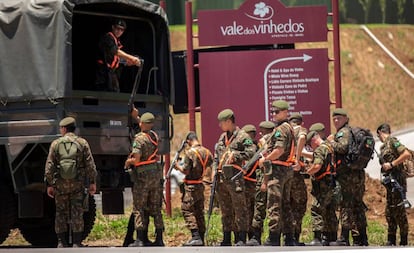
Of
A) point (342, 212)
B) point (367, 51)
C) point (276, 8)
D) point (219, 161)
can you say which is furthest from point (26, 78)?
point (367, 51)

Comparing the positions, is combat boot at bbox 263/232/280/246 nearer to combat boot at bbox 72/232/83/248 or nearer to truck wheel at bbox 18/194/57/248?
combat boot at bbox 72/232/83/248

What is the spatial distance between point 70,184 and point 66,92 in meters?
1.13

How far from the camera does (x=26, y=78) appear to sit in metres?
14.6

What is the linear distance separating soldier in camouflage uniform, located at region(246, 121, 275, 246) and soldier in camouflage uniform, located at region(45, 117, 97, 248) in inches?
86.3

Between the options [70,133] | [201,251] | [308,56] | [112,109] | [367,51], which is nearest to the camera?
[201,251]

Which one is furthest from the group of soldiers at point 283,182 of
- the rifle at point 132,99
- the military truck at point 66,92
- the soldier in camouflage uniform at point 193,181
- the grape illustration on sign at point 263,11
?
the grape illustration on sign at point 263,11

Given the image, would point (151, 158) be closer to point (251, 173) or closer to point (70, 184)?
point (70, 184)

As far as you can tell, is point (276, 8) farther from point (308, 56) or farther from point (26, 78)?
point (26, 78)

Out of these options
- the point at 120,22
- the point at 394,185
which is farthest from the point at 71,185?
the point at 394,185

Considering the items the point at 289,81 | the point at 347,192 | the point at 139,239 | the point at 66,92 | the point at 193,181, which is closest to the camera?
the point at 66,92

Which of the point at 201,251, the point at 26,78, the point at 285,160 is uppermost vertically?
the point at 26,78

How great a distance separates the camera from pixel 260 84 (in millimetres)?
18812

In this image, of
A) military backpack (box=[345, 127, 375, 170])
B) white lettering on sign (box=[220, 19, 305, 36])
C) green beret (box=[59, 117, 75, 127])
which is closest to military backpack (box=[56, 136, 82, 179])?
green beret (box=[59, 117, 75, 127])

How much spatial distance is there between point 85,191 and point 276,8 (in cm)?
581
